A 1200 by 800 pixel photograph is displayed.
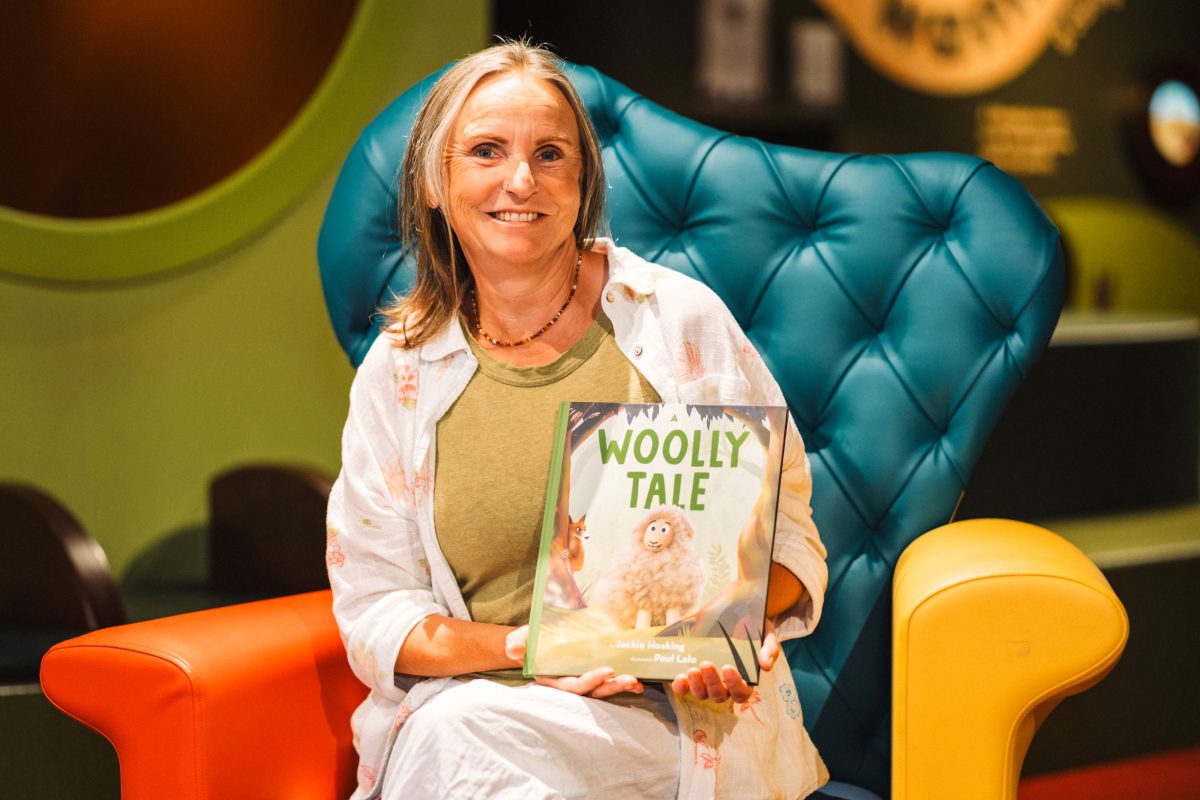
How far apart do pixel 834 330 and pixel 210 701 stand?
3.25 ft

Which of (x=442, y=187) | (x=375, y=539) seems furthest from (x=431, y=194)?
(x=375, y=539)

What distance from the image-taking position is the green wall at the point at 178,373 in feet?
9.48

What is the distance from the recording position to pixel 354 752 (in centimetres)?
167

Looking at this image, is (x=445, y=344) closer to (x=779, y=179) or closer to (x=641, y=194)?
(x=641, y=194)

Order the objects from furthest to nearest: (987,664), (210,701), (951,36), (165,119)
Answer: (951,36) → (165,119) → (210,701) → (987,664)

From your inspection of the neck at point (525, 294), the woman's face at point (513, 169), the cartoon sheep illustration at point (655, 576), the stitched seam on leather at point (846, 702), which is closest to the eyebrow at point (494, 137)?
the woman's face at point (513, 169)

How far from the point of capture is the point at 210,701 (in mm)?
1440

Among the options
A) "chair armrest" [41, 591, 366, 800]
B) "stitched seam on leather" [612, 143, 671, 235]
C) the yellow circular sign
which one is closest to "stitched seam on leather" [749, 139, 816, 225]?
"stitched seam on leather" [612, 143, 671, 235]

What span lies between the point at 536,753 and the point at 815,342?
0.77 m

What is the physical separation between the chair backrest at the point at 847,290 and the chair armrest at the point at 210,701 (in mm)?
566

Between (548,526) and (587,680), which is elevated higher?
(548,526)

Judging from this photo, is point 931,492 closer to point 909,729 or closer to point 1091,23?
point 909,729

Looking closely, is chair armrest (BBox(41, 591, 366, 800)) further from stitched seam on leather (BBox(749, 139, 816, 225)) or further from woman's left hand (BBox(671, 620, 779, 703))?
stitched seam on leather (BBox(749, 139, 816, 225))

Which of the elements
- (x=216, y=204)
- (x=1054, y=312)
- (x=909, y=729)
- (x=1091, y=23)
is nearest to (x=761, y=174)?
(x=1054, y=312)
